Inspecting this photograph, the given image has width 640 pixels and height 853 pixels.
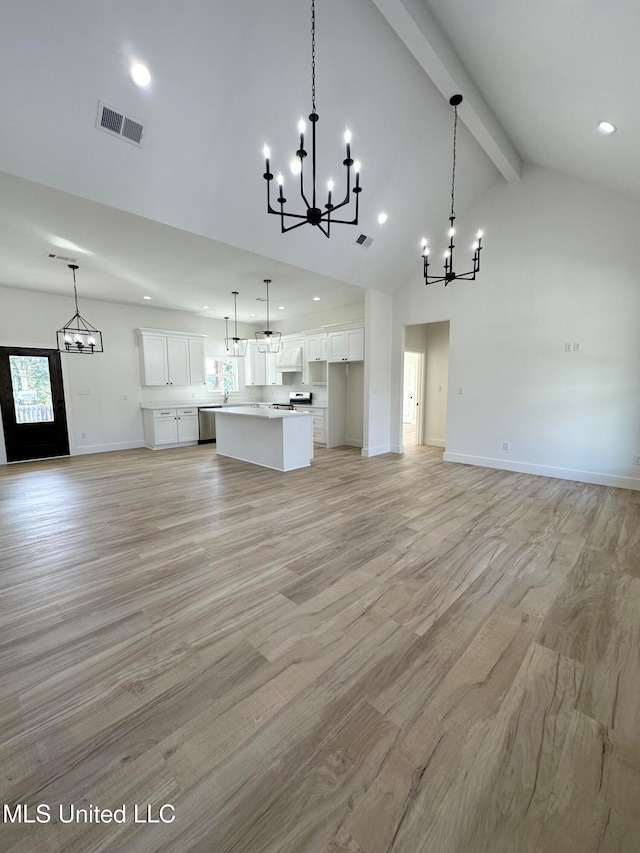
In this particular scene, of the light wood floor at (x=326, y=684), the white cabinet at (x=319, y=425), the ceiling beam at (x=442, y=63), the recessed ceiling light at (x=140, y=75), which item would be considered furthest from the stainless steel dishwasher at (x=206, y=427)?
the ceiling beam at (x=442, y=63)

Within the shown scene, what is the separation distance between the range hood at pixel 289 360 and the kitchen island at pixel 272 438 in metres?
2.38

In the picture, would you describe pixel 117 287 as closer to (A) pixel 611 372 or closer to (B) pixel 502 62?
(B) pixel 502 62

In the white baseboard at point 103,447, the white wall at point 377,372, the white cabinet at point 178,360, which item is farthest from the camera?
the white cabinet at point 178,360

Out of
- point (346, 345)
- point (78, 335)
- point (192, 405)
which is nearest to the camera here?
point (78, 335)

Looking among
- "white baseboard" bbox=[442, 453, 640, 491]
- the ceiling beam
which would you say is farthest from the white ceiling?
"white baseboard" bbox=[442, 453, 640, 491]

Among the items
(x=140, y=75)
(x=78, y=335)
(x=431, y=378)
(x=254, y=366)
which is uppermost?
(x=140, y=75)

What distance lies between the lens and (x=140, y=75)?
2619 mm

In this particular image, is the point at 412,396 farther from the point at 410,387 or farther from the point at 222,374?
the point at 222,374

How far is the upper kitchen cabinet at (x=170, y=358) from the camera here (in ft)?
25.0

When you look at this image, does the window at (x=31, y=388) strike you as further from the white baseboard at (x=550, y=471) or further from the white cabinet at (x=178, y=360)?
the white baseboard at (x=550, y=471)

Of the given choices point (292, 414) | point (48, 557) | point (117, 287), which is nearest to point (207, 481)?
point (292, 414)

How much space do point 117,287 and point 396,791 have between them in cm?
733

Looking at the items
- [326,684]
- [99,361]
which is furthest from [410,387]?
[326,684]

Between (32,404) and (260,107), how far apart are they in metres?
6.45
